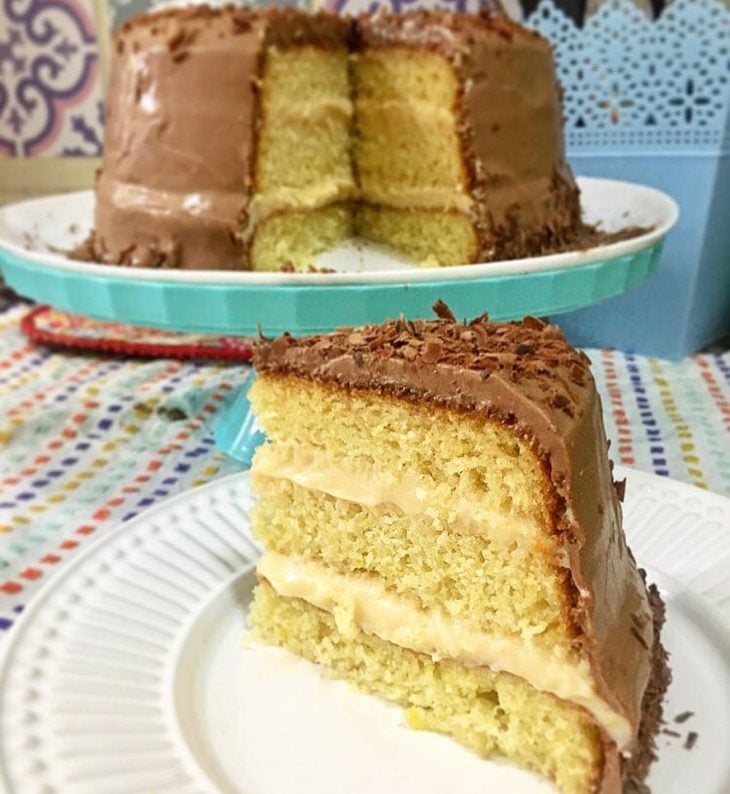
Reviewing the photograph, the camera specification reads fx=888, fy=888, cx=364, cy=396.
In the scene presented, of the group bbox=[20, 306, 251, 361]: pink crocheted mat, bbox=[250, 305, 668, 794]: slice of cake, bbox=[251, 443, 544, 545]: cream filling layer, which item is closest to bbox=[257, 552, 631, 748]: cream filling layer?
bbox=[250, 305, 668, 794]: slice of cake

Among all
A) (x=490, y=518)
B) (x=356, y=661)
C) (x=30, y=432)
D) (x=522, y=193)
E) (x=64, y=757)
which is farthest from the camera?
(x=30, y=432)

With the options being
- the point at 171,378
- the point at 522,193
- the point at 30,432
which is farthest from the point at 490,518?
the point at 171,378

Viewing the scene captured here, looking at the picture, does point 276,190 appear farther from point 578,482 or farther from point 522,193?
point 578,482

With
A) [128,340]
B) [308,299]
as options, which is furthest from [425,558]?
[128,340]

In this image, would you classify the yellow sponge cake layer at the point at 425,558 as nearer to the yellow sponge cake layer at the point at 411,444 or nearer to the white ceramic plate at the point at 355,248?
the yellow sponge cake layer at the point at 411,444

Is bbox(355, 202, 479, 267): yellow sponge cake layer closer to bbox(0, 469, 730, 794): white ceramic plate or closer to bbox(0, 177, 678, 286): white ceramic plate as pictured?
bbox(0, 177, 678, 286): white ceramic plate
